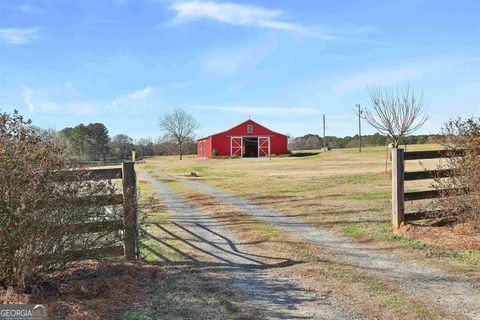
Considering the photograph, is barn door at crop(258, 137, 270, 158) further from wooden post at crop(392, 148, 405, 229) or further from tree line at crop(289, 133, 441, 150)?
wooden post at crop(392, 148, 405, 229)

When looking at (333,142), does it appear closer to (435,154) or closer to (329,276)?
(435,154)

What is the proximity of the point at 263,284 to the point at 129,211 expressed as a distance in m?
2.07

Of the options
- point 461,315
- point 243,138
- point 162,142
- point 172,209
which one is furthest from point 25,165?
point 162,142

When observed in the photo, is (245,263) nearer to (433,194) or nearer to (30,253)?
(30,253)

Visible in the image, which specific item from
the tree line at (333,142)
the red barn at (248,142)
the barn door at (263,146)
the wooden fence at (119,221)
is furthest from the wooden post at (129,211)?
the tree line at (333,142)

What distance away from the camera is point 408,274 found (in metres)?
5.43

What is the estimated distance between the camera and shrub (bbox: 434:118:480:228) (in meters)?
6.88

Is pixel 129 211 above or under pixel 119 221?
above

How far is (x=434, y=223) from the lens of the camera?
8.00m

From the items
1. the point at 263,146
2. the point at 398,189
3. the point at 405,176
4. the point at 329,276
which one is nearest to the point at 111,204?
the point at 329,276

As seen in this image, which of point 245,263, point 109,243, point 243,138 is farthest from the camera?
point 243,138

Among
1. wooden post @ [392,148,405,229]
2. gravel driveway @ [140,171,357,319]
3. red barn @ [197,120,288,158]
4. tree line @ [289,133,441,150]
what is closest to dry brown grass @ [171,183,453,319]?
gravel driveway @ [140,171,357,319]

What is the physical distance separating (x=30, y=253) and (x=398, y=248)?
5.52 meters

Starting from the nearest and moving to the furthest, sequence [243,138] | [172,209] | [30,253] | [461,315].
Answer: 1. [461,315]
2. [30,253]
3. [172,209]
4. [243,138]
